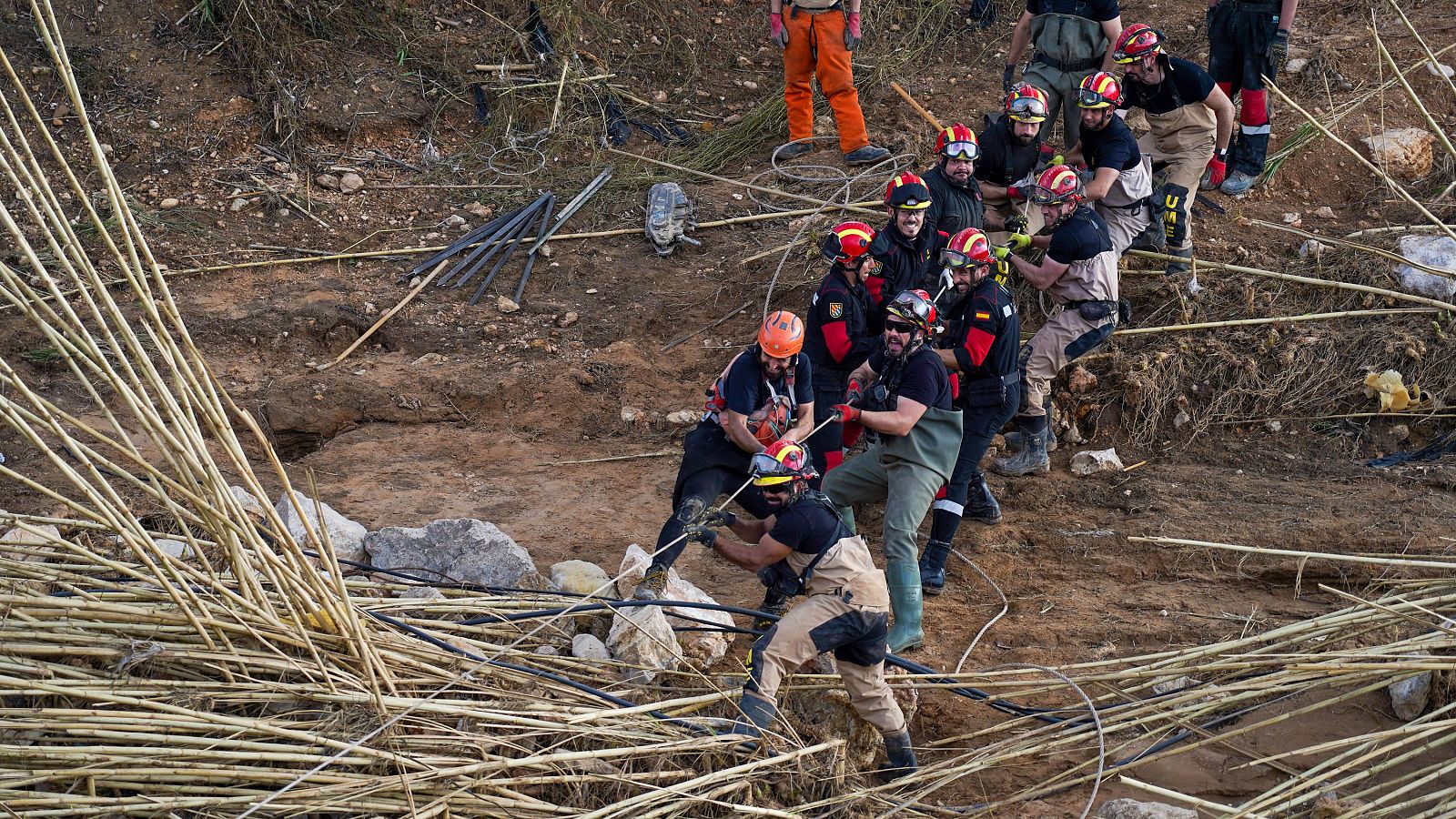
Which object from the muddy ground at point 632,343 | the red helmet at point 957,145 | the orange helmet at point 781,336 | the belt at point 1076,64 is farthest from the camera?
the belt at point 1076,64

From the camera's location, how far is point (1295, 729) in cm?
489

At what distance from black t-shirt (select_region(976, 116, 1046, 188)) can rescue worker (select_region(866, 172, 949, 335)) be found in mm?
1104

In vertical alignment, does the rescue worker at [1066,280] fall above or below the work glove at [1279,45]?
below

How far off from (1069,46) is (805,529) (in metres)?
4.81

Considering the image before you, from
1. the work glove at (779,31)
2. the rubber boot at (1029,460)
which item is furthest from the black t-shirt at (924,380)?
the work glove at (779,31)

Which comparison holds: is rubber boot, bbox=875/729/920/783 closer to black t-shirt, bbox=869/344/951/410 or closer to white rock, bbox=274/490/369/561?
black t-shirt, bbox=869/344/951/410

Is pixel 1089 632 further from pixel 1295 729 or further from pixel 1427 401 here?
pixel 1427 401

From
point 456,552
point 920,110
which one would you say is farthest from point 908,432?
point 920,110

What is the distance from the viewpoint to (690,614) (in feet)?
17.8

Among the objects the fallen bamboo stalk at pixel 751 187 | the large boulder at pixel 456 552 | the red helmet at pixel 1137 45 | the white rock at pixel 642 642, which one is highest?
the red helmet at pixel 1137 45

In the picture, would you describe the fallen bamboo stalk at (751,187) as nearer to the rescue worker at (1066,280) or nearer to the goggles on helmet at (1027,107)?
the goggles on helmet at (1027,107)

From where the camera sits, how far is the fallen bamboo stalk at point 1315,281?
7.38 metres

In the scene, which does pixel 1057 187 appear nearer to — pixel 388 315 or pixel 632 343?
pixel 632 343

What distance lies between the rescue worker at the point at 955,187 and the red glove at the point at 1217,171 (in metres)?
2.41
